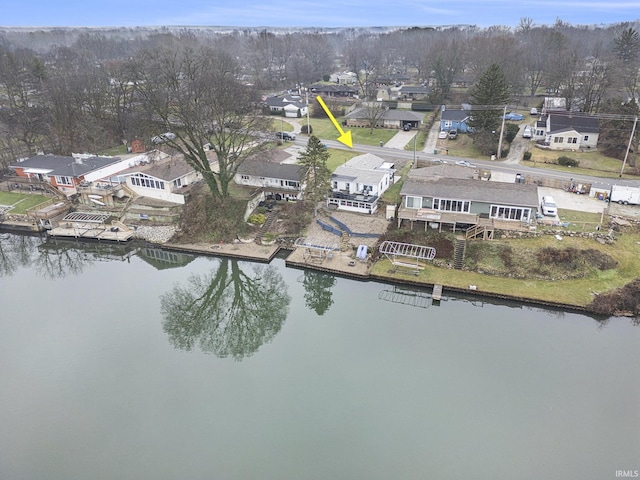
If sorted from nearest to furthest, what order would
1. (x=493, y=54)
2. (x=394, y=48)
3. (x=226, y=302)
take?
(x=226, y=302)
(x=493, y=54)
(x=394, y=48)

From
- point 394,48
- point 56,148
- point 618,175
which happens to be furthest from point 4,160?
point 394,48

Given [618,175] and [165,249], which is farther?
[618,175]

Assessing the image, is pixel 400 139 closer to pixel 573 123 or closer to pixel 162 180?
pixel 573 123

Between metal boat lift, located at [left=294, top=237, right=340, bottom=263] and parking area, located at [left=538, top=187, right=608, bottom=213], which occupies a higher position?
parking area, located at [left=538, top=187, right=608, bottom=213]

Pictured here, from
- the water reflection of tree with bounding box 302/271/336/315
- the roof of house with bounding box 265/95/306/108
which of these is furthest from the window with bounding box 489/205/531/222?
the roof of house with bounding box 265/95/306/108

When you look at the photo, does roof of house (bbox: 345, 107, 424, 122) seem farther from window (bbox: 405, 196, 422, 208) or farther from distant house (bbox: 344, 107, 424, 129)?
window (bbox: 405, 196, 422, 208)

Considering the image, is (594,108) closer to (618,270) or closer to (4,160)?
(618,270)

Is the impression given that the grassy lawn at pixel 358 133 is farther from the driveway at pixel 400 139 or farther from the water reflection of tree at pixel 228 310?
the water reflection of tree at pixel 228 310
